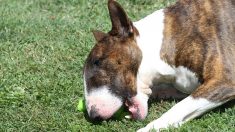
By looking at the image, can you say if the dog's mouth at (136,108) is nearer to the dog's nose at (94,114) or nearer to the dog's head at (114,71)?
the dog's head at (114,71)

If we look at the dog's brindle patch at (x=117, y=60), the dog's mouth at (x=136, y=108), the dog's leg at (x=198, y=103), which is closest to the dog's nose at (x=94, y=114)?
the dog's brindle patch at (x=117, y=60)

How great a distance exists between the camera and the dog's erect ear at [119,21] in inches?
197

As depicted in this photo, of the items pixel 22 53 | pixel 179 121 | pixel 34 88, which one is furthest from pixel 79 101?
pixel 22 53

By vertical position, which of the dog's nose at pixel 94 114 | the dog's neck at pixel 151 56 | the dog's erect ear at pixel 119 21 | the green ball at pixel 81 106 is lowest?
the green ball at pixel 81 106

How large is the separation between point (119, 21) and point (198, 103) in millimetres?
960

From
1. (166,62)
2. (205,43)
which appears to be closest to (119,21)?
(166,62)

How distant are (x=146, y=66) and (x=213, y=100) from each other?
64 centimetres

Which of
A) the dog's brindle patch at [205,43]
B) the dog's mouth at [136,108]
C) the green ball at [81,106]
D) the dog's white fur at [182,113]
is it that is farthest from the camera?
the green ball at [81,106]

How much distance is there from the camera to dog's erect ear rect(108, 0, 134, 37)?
197 inches

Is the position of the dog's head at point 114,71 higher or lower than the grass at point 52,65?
higher

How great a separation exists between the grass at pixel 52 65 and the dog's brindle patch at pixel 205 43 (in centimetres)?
30

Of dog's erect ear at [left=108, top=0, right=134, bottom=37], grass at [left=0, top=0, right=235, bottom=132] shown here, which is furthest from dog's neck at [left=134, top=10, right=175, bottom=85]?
grass at [left=0, top=0, right=235, bottom=132]

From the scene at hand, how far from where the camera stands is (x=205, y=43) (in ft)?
16.6

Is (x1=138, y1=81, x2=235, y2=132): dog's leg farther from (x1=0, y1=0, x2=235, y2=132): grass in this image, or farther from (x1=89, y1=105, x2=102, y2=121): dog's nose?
(x1=89, y1=105, x2=102, y2=121): dog's nose
